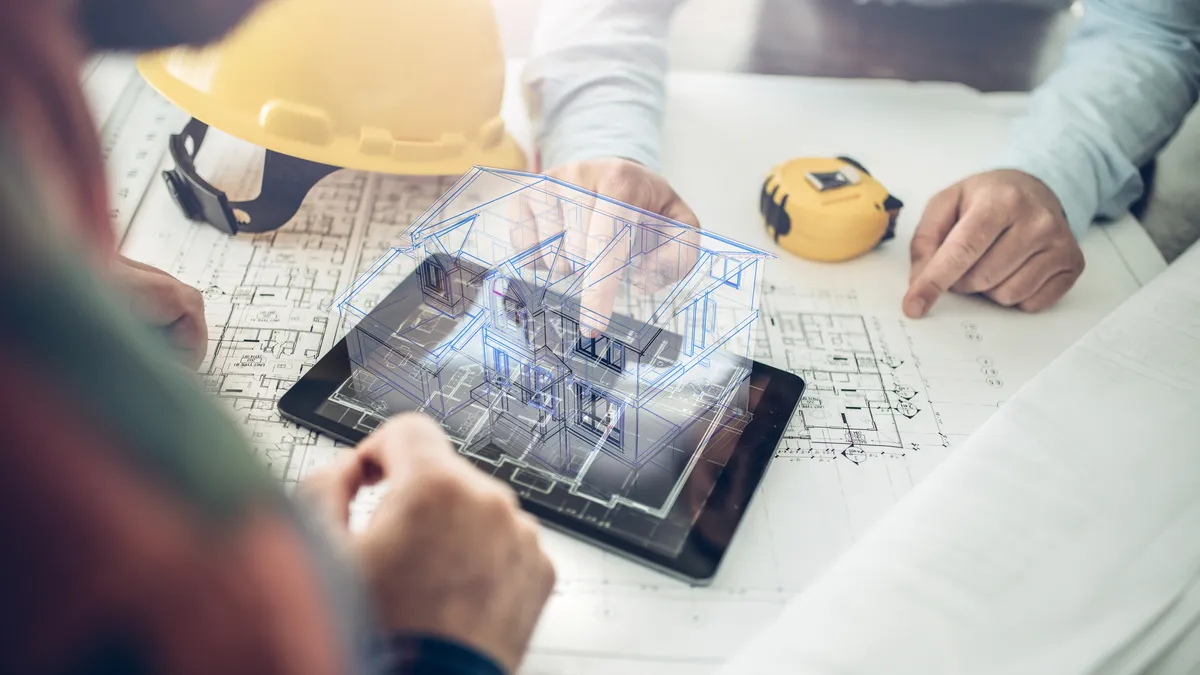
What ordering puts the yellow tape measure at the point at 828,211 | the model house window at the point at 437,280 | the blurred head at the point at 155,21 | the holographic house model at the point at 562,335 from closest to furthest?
1. the blurred head at the point at 155,21
2. the holographic house model at the point at 562,335
3. the model house window at the point at 437,280
4. the yellow tape measure at the point at 828,211

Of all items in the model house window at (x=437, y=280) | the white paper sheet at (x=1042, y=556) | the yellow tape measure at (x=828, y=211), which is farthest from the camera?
the yellow tape measure at (x=828, y=211)

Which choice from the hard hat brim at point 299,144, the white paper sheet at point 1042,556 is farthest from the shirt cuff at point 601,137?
the white paper sheet at point 1042,556

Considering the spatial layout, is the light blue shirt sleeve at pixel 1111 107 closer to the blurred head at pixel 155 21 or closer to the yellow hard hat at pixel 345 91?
the yellow hard hat at pixel 345 91

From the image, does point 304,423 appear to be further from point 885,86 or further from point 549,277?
point 885,86

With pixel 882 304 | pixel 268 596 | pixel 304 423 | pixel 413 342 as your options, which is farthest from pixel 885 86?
pixel 268 596

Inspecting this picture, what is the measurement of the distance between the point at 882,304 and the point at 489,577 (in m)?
0.55

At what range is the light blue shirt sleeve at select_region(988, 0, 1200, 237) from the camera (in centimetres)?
92

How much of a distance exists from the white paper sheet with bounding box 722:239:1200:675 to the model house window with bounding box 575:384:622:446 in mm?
195

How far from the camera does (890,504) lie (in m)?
0.65

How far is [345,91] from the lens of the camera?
813mm

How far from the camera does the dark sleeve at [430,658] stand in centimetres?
36

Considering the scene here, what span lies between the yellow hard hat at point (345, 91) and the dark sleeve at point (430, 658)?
0.57 meters

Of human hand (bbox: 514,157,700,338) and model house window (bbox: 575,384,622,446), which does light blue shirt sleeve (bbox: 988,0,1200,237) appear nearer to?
human hand (bbox: 514,157,700,338)

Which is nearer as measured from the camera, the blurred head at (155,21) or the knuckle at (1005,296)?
the blurred head at (155,21)
